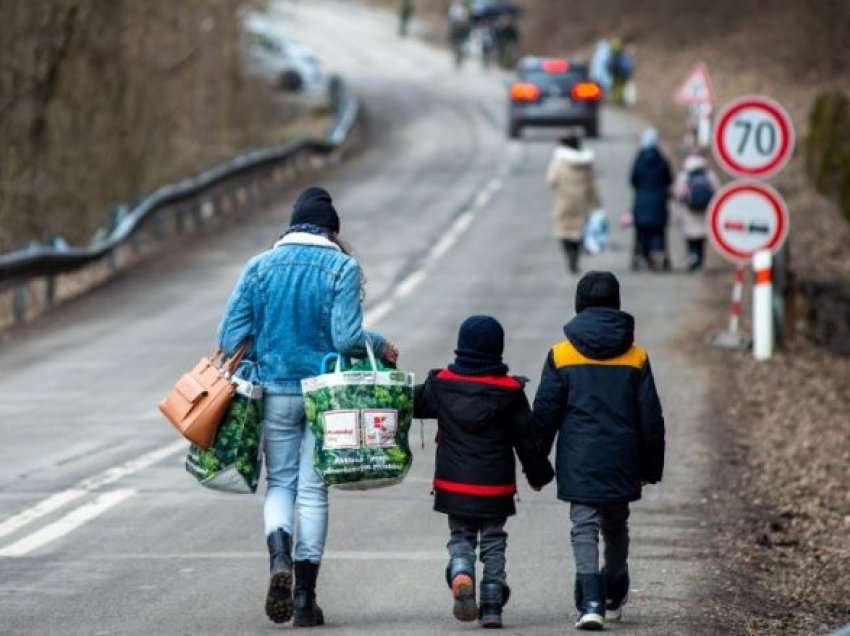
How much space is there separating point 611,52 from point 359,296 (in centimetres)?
4704

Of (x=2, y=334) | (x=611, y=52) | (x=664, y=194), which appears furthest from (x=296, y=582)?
(x=611, y=52)

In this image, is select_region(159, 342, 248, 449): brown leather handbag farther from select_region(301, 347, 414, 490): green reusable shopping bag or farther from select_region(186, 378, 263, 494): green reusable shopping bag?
select_region(301, 347, 414, 490): green reusable shopping bag

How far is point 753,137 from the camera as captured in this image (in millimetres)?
17719

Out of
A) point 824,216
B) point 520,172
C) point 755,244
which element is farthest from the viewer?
point 520,172

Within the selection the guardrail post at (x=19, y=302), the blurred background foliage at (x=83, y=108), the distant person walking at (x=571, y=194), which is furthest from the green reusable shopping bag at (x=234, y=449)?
the blurred background foliage at (x=83, y=108)

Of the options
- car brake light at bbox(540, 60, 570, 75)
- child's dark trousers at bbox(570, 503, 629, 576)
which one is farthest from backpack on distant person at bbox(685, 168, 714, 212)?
car brake light at bbox(540, 60, 570, 75)

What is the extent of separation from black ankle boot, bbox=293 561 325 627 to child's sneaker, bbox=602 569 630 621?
1106 mm

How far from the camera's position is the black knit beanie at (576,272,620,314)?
8.19m

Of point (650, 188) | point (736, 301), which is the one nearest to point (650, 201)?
point (650, 188)

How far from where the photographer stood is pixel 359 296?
821 cm

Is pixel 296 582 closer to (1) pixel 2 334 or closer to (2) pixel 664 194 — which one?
(1) pixel 2 334

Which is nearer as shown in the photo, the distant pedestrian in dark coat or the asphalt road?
the distant pedestrian in dark coat

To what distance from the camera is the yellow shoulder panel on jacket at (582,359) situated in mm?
8164

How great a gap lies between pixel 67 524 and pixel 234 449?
2.73 m
